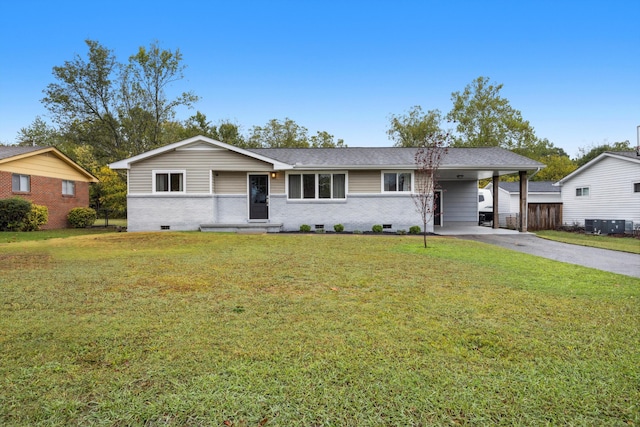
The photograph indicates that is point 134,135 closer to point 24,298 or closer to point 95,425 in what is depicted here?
point 24,298

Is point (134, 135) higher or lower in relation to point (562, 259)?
higher

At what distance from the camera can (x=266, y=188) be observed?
16281mm

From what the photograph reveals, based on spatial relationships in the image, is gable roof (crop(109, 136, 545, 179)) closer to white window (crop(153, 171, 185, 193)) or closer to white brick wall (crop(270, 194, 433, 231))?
white window (crop(153, 171, 185, 193))

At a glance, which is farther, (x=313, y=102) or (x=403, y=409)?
(x=313, y=102)

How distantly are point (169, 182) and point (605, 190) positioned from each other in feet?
77.6

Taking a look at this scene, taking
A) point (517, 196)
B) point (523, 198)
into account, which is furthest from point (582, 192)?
point (523, 198)

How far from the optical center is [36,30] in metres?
20.6

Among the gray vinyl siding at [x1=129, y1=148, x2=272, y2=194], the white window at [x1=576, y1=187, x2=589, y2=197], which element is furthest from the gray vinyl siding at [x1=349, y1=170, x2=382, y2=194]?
the white window at [x1=576, y1=187, x2=589, y2=197]

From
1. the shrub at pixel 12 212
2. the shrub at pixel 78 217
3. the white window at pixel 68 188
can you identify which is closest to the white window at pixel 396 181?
the shrub at pixel 12 212

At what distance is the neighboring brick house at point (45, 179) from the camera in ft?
53.7

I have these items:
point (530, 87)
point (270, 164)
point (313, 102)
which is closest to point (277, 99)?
point (313, 102)

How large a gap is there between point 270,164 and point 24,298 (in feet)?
38.2

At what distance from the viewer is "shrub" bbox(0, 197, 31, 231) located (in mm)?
15125

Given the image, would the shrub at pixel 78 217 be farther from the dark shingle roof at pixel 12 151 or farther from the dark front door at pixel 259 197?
the dark front door at pixel 259 197
